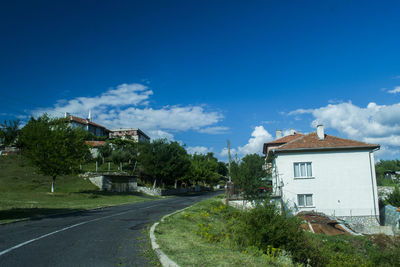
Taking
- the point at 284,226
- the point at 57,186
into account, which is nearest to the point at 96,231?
the point at 284,226

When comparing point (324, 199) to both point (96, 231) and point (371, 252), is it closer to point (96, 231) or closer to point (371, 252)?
point (371, 252)

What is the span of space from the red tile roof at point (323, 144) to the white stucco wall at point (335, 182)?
2.29 ft

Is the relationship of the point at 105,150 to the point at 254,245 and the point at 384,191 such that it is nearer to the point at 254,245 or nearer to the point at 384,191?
the point at 384,191

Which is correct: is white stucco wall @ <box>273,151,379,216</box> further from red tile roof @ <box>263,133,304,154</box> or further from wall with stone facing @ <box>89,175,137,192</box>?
wall with stone facing @ <box>89,175,137,192</box>

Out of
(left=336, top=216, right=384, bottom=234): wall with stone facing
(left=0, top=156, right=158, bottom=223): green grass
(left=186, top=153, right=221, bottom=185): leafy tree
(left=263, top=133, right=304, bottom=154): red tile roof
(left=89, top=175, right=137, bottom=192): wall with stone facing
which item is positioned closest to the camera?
(left=336, top=216, right=384, bottom=234): wall with stone facing

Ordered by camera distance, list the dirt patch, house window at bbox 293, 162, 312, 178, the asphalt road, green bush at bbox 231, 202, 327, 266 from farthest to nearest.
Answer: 1. house window at bbox 293, 162, 312, 178
2. the dirt patch
3. green bush at bbox 231, 202, 327, 266
4. the asphalt road

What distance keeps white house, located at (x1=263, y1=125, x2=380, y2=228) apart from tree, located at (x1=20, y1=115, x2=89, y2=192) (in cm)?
2228

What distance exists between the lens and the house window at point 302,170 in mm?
28562

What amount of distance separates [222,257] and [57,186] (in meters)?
36.3

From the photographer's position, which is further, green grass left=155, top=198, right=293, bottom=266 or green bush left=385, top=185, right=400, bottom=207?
green bush left=385, top=185, right=400, bottom=207

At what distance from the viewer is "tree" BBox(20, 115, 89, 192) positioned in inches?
1234

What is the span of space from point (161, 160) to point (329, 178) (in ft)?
101

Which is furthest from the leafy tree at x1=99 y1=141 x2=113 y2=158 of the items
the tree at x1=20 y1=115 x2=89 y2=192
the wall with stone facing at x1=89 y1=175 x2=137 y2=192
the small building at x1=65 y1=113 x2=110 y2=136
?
the small building at x1=65 y1=113 x2=110 y2=136

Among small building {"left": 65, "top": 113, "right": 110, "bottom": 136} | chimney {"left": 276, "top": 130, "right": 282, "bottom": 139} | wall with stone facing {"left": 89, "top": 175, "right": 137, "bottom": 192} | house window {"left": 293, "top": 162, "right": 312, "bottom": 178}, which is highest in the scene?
small building {"left": 65, "top": 113, "right": 110, "bottom": 136}
